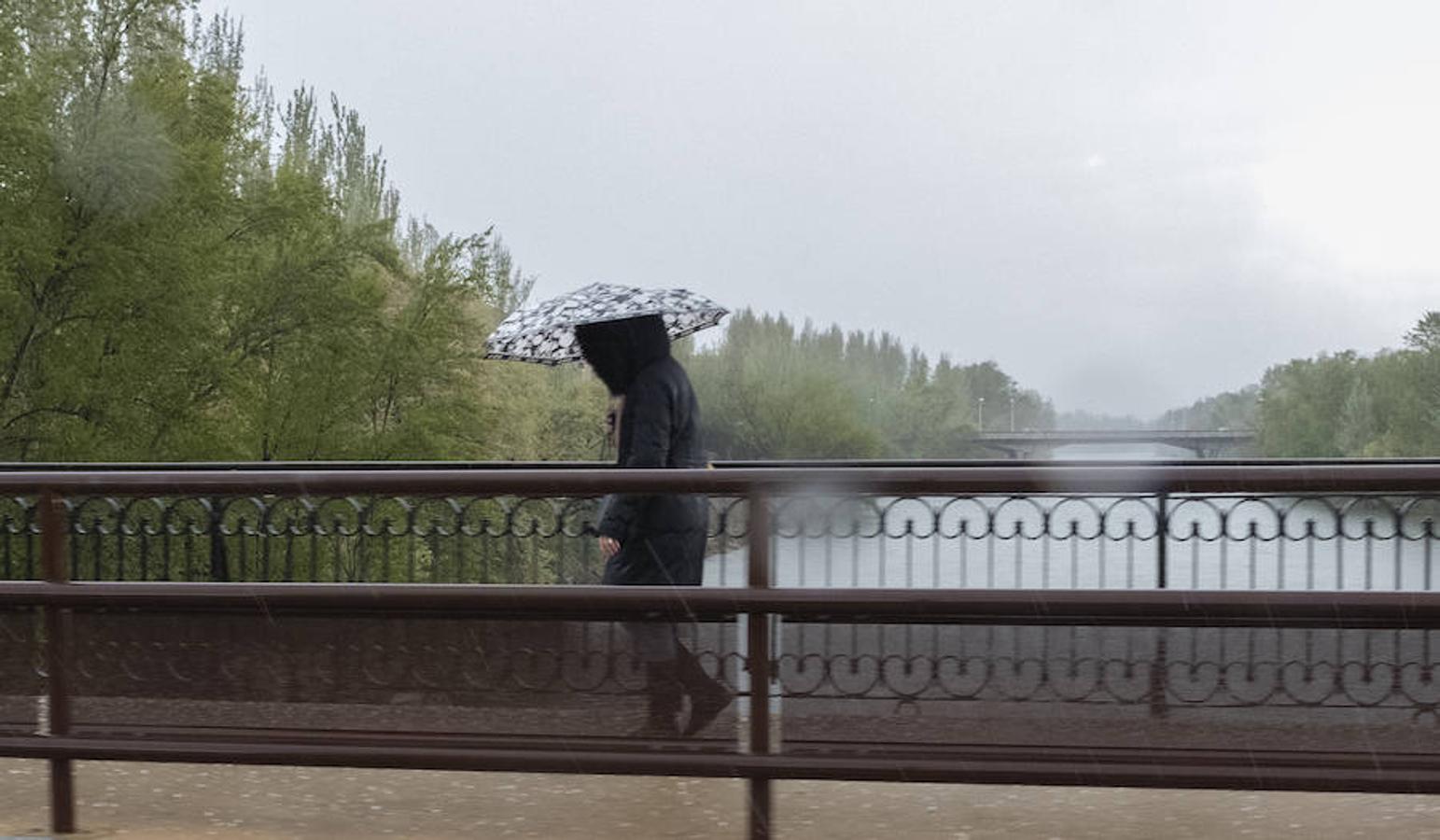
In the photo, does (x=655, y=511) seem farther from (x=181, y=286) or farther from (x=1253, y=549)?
(x=181, y=286)

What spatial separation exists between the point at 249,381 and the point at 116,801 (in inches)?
1372

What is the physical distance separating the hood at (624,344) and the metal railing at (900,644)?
1171 millimetres

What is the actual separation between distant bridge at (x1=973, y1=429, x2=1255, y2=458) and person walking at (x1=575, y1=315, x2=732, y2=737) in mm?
40881

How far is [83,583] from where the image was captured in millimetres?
4719

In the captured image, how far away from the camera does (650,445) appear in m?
5.41

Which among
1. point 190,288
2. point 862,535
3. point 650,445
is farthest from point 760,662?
point 190,288

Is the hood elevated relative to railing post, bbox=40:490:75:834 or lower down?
elevated

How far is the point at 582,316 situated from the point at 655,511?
1003 mm

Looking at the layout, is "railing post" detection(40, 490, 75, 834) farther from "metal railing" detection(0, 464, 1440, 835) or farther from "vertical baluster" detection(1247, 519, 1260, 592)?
"vertical baluster" detection(1247, 519, 1260, 592)

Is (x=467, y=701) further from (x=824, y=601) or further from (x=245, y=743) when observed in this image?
(x=824, y=601)

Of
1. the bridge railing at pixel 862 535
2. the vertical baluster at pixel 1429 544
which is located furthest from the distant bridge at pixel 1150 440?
the vertical baluster at pixel 1429 544

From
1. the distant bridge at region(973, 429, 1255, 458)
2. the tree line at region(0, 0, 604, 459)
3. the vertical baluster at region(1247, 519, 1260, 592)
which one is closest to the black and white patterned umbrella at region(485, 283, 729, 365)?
the vertical baluster at region(1247, 519, 1260, 592)

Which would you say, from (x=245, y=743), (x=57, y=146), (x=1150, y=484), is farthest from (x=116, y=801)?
(x=57, y=146)

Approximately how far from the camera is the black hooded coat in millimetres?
4793
